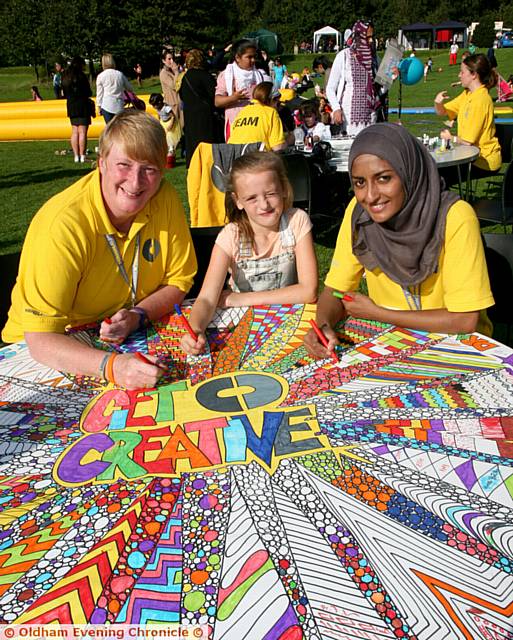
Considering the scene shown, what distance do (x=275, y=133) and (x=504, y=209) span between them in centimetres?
224

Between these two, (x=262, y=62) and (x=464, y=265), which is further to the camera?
(x=262, y=62)

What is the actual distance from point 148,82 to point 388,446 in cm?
4073

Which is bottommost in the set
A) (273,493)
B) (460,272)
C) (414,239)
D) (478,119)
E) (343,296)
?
(273,493)

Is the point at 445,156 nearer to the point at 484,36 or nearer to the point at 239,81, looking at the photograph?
the point at 239,81

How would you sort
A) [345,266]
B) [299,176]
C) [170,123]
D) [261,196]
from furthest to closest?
[170,123]
[299,176]
[261,196]
[345,266]

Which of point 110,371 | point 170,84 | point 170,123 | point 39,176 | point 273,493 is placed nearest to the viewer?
point 273,493

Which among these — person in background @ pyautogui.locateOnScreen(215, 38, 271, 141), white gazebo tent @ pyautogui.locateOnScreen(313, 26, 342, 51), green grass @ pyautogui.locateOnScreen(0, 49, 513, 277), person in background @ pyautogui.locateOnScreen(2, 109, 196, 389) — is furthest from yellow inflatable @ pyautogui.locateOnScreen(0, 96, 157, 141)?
white gazebo tent @ pyautogui.locateOnScreen(313, 26, 342, 51)

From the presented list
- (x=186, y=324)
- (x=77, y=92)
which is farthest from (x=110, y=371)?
(x=77, y=92)

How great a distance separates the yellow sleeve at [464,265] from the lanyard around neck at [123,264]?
47.1 inches

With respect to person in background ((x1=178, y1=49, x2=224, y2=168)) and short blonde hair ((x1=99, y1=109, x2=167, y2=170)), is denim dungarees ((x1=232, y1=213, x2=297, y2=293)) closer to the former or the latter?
short blonde hair ((x1=99, y1=109, x2=167, y2=170))

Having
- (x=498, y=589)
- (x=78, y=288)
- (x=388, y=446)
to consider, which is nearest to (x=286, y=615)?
(x=498, y=589)

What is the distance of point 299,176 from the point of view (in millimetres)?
5254

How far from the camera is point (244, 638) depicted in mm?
948

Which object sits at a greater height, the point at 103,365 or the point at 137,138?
the point at 137,138
